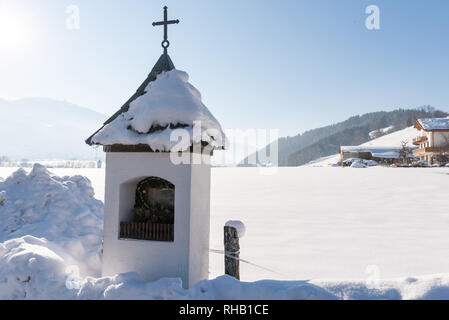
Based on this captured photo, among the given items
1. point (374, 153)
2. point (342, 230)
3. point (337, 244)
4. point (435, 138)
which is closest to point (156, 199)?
point (337, 244)

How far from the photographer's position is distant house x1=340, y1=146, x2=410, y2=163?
52312mm

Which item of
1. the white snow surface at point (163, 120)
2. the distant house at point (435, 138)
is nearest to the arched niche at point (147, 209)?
the white snow surface at point (163, 120)

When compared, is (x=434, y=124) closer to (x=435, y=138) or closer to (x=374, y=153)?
(x=435, y=138)

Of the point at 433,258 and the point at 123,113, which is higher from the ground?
the point at 123,113

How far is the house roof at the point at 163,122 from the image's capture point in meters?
4.59

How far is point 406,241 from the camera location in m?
8.62

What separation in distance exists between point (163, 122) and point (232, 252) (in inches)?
103

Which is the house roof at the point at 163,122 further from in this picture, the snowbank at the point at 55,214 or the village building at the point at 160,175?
the snowbank at the point at 55,214

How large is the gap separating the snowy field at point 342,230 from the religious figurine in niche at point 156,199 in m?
2.56

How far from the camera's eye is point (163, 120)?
4762 millimetres

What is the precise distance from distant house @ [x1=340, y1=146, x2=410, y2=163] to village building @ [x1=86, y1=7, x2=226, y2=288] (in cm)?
5558
